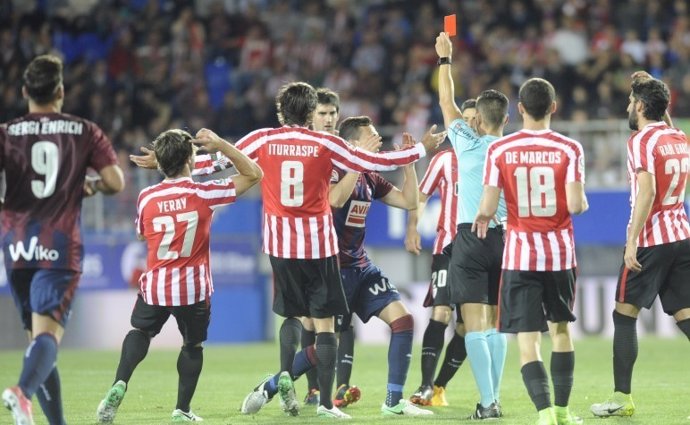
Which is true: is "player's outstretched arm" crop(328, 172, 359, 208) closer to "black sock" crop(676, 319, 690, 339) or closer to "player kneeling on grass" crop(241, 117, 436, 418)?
"player kneeling on grass" crop(241, 117, 436, 418)

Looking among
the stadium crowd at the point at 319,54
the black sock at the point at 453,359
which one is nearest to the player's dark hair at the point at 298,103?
the black sock at the point at 453,359

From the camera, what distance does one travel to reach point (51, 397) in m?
7.57

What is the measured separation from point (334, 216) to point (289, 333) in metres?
1.23

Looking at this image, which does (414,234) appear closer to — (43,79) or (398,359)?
(398,359)

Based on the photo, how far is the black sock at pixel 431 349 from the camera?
10578 mm

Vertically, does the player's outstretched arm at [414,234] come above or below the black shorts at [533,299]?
above

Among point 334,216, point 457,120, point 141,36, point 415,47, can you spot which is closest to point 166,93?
point 141,36

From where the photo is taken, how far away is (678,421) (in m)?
8.99

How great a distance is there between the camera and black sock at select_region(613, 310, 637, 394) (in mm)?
9406

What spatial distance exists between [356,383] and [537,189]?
202 inches

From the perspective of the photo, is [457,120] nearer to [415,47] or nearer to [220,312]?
[220,312]

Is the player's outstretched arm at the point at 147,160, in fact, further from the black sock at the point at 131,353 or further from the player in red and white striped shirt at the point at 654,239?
the player in red and white striped shirt at the point at 654,239

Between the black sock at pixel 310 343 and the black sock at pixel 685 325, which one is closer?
the black sock at pixel 685 325

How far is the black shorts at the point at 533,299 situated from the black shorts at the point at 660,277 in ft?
4.24
